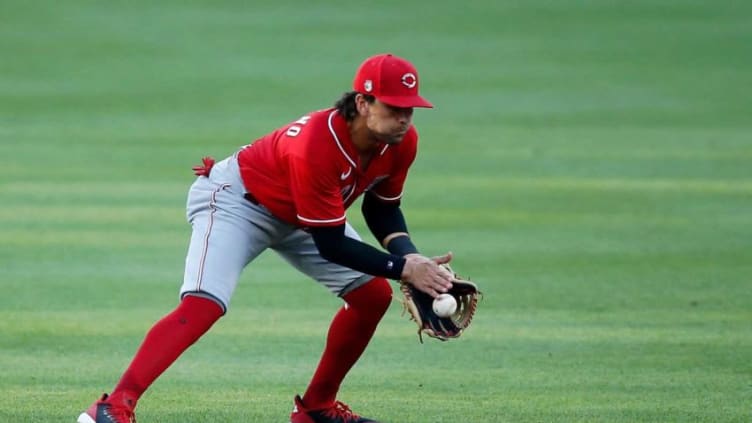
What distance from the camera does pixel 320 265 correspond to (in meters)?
7.07

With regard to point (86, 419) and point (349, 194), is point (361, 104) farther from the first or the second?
point (86, 419)

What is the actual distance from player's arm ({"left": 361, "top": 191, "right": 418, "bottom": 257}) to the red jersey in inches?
2.2

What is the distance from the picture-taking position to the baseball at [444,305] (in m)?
6.57

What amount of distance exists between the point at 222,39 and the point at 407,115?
22204 millimetres

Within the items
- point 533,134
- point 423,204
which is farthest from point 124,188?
point 533,134

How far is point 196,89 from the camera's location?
2458 centimetres

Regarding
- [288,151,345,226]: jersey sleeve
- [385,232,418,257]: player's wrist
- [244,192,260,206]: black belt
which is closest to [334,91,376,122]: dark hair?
[288,151,345,226]: jersey sleeve

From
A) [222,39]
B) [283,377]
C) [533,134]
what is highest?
[222,39]

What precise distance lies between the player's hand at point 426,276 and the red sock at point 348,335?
52 cm

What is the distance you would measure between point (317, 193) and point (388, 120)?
1.44 ft

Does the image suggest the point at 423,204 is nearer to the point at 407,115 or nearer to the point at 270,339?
the point at 270,339

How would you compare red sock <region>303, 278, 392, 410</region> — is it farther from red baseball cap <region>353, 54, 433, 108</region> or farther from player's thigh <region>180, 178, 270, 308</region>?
red baseball cap <region>353, 54, 433, 108</region>

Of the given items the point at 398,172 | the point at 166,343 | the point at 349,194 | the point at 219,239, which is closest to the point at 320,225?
the point at 349,194

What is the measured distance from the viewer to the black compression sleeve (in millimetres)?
6465
